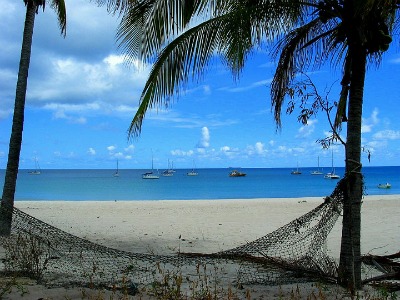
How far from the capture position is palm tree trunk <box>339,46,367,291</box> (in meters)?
4.70

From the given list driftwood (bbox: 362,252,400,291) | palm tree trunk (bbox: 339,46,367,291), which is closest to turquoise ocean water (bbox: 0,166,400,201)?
driftwood (bbox: 362,252,400,291)

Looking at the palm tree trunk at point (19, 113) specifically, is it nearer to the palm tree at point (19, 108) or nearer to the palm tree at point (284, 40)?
the palm tree at point (19, 108)

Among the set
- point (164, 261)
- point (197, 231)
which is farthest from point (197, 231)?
point (164, 261)

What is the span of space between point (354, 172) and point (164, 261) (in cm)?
238

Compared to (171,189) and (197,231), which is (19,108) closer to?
(197,231)

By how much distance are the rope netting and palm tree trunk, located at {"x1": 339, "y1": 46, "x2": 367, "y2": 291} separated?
0.13 m

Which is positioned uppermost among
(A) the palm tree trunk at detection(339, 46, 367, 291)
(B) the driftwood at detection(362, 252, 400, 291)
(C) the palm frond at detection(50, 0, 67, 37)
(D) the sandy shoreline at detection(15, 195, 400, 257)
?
(C) the palm frond at detection(50, 0, 67, 37)

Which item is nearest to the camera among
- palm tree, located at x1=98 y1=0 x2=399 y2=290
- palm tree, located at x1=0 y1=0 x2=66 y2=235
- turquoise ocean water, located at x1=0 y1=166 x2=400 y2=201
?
palm tree, located at x1=98 y1=0 x2=399 y2=290

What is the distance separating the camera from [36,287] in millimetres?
4430

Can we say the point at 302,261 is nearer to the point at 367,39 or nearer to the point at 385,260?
the point at 385,260

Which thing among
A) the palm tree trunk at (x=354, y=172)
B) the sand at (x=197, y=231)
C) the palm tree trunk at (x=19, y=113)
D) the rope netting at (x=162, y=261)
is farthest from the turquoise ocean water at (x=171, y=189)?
the palm tree trunk at (x=19, y=113)

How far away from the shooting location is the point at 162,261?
16.5ft

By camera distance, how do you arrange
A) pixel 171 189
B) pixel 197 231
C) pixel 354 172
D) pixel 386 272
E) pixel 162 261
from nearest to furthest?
pixel 354 172, pixel 162 261, pixel 386 272, pixel 197 231, pixel 171 189

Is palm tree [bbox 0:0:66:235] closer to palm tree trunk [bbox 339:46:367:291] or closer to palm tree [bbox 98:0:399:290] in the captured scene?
palm tree [bbox 98:0:399:290]
